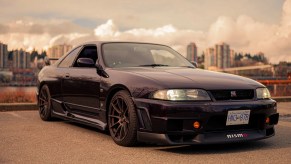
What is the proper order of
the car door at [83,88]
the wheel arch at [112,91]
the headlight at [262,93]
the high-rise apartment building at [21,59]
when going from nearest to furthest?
1. the headlight at [262,93]
2. the wheel arch at [112,91]
3. the car door at [83,88]
4. the high-rise apartment building at [21,59]

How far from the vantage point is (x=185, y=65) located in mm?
6676

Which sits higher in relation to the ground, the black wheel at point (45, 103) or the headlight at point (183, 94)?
the headlight at point (183, 94)

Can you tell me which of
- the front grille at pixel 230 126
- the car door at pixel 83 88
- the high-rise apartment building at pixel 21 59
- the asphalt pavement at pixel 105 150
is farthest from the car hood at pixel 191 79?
the high-rise apartment building at pixel 21 59

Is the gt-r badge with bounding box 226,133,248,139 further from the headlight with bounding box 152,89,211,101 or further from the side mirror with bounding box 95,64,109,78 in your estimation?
the side mirror with bounding box 95,64,109,78

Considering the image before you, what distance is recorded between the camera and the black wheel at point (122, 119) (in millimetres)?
5103

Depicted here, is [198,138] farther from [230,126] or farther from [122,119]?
[122,119]

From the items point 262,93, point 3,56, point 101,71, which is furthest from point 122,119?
point 3,56

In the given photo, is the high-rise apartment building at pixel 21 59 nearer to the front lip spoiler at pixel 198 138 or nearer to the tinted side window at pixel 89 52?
the tinted side window at pixel 89 52

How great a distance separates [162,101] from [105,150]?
0.92 m

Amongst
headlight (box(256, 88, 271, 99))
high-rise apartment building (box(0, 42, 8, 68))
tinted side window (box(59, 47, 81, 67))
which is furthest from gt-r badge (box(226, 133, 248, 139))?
high-rise apartment building (box(0, 42, 8, 68))

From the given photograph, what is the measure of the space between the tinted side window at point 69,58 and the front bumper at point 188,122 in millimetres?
2445

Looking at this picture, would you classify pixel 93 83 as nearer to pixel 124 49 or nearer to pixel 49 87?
pixel 124 49

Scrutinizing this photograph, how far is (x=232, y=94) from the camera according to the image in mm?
5047

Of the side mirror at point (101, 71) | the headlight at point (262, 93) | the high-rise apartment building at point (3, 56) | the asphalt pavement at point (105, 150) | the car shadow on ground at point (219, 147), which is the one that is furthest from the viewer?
the high-rise apartment building at point (3, 56)
